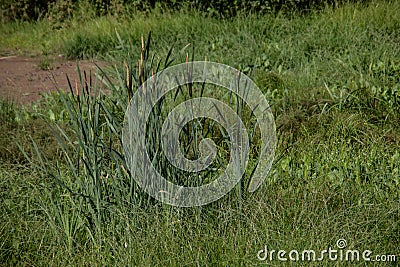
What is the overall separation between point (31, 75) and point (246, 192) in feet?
12.7

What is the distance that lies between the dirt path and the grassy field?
39cm

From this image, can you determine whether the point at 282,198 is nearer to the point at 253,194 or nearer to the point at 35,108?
the point at 253,194

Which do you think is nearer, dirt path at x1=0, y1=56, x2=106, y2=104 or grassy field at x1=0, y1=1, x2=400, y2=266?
grassy field at x1=0, y1=1, x2=400, y2=266

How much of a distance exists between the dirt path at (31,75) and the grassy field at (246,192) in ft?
1.29

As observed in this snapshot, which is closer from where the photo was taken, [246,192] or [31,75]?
[246,192]

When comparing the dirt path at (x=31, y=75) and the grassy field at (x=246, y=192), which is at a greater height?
the grassy field at (x=246, y=192)

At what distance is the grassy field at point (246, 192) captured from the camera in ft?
8.26

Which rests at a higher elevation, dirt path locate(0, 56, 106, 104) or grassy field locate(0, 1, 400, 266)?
grassy field locate(0, 1, 400, 266)

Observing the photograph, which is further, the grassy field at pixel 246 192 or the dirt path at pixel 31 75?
the dirt path at pixel 31 75

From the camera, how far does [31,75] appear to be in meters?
6.11

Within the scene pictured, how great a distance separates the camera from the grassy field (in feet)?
8.26

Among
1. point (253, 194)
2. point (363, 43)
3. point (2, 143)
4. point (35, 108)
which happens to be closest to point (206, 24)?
point (363, 43)

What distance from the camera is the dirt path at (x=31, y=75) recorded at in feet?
17.9

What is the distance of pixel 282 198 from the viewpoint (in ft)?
9.29
